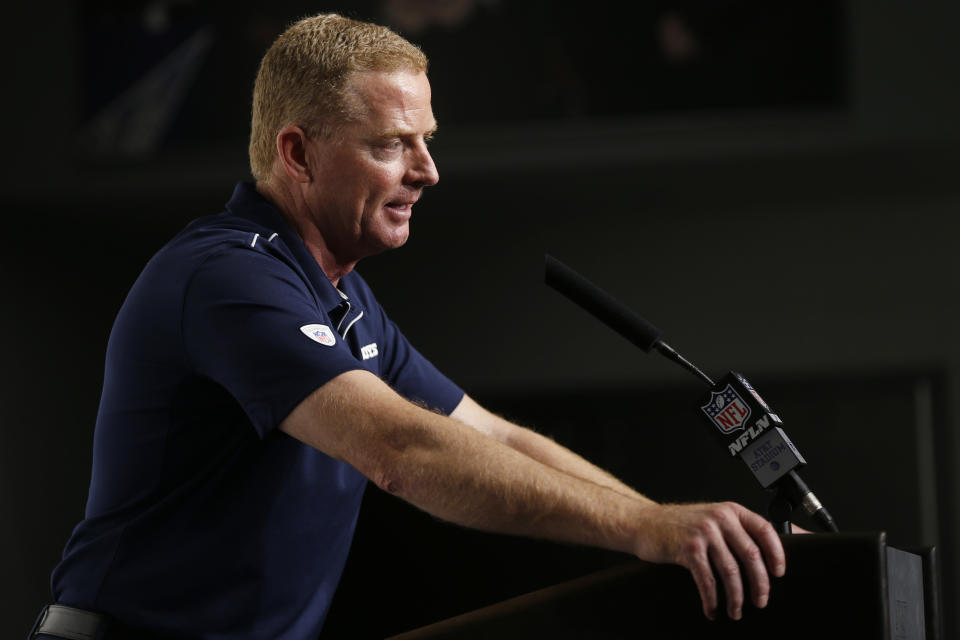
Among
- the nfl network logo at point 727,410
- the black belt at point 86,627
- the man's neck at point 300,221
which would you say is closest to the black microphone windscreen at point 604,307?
the nfl network logo at point 727,410

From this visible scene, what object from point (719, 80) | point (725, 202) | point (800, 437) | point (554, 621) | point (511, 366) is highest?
point (719, 80)

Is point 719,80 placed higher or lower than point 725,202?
higher

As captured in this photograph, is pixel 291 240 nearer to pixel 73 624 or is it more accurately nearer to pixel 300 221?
pixel 300 221

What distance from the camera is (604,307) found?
4.08 ft

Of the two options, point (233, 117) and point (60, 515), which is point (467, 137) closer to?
point (233, 117)

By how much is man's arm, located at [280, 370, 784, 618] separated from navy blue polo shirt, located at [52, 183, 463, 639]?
0.33 ft

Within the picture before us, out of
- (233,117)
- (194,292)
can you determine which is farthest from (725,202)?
(194,292)

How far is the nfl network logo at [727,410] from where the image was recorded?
3.62 feet

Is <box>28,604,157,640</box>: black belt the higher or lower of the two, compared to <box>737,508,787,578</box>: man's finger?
lower

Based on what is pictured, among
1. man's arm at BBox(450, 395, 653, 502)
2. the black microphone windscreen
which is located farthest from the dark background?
the black microphone windscreen

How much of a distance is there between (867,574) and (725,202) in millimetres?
2899

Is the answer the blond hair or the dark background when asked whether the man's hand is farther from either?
the dark background

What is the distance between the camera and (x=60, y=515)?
3.75m

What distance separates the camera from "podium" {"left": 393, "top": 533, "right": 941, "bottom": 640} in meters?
0.90
